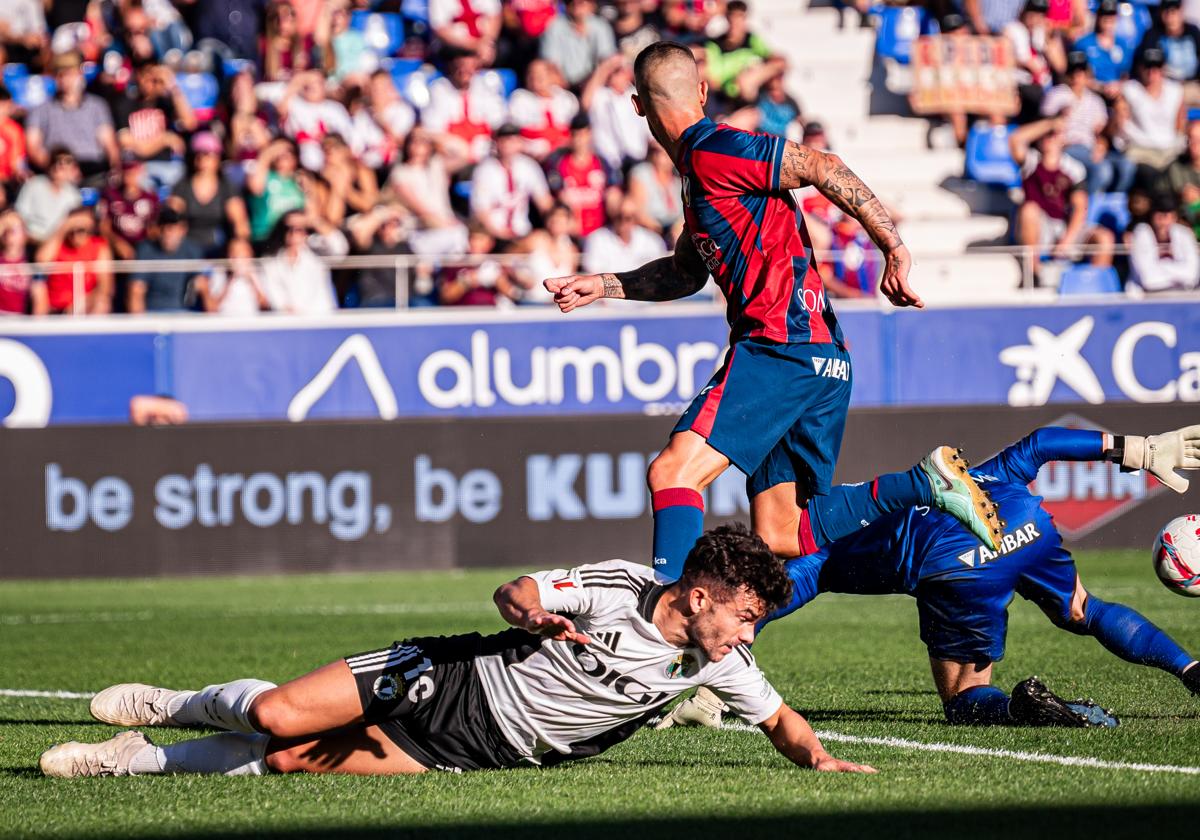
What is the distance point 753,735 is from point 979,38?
14.5m

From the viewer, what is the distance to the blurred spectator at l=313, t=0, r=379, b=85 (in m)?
19.4

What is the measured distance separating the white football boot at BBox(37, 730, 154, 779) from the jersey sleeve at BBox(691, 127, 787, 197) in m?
2.98

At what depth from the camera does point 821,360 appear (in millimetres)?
6988

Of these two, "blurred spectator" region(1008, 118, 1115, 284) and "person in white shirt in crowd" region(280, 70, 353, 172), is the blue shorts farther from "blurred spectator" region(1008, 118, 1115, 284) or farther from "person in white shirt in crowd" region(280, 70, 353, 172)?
"person in white shirt in crowd" region(280, 70, 353, 172)

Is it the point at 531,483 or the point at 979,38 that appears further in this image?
the point at 979,38

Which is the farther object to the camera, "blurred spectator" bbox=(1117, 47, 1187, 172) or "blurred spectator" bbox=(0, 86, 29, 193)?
"blurred spectator" bbox=(1117, 47, 1187, 172)

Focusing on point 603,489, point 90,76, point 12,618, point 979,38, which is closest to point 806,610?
point 603,489

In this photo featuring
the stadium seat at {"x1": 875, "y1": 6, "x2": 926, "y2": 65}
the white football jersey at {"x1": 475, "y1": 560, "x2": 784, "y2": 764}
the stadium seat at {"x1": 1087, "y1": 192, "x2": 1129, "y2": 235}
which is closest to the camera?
the white football jersey at {"x1": 475, "y1": 560, "x2": 784, "y2": 764}

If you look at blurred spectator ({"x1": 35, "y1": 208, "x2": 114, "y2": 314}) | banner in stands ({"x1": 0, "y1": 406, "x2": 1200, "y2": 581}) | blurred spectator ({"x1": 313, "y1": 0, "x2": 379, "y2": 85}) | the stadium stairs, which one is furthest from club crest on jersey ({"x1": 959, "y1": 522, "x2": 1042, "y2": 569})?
blurred spectator ({"x1": 313, "y1": 0, "x2": 379, "y2": 85})

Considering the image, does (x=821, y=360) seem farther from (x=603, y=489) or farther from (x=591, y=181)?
(x=591, y=181)

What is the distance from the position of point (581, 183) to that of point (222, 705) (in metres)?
12.9

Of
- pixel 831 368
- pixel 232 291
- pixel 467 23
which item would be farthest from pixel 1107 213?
pixel 831 368

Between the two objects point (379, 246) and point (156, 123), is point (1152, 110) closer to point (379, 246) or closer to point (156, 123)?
point (379, 246)

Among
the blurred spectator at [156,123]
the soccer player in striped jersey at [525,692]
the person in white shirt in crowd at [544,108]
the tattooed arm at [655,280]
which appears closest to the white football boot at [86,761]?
the soccer player in striped jersey at [525,692]
